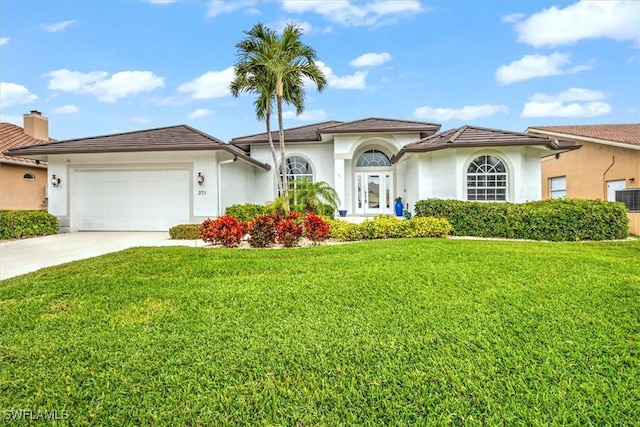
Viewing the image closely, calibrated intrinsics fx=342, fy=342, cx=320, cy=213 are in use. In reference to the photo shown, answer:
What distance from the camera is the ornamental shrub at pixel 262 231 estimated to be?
974 centimetres

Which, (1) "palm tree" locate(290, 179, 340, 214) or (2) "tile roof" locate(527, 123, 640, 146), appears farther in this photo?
(2) "tile roof" locate(527, 123, 640, 146)

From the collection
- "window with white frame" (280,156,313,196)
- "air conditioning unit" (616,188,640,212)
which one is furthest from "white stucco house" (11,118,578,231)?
"air conditioning unit" (616,188,640,212)

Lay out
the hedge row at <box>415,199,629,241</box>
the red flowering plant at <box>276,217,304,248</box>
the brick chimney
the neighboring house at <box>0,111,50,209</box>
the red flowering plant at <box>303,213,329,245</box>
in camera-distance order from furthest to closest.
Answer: the brick chimney, the neighboring house at <box>0,111,50,209</box>, the hedge row at <box>415,199,629,241</box>, the red flowering plant at <box>303,213,329,245</box>, the red flowering plant at <box>276,217,304,248</box>

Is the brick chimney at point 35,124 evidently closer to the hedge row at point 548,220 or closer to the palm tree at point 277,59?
the palm tree at point 277,59

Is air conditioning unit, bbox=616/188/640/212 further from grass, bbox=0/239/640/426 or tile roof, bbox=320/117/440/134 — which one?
grass, bbox=0/239/640/426

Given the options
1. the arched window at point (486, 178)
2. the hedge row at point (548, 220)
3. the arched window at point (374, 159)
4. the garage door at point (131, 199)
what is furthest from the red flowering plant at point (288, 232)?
the arched window at point (374, 159)

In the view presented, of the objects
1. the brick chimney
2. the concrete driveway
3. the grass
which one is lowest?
the grass

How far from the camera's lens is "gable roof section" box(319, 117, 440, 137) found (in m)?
16.7

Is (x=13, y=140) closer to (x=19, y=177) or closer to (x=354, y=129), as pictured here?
(x=19, y=177)

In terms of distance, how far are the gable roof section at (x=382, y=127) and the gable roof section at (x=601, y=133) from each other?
9326 mm

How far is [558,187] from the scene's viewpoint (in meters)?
21.8

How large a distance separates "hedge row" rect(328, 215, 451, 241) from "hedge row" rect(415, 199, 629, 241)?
1246 millimetres

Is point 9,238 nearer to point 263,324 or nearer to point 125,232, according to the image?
point 125,232

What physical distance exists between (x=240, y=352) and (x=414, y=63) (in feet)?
58.1
